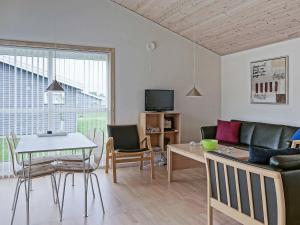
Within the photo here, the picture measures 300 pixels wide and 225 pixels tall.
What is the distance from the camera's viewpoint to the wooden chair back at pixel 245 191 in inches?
84.1

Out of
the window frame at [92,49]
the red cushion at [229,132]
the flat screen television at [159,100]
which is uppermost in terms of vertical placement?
the window frame at [92,49]

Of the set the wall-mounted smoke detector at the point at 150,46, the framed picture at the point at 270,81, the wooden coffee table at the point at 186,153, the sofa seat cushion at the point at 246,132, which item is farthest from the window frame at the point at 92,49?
the framed picture at the point at 270,81

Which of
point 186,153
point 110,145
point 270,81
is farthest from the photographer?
point 270,81

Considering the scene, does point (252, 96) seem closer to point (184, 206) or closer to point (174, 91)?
point (174, 91)

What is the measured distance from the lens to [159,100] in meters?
5.73

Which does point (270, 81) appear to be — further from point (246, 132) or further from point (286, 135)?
point (286, 135)

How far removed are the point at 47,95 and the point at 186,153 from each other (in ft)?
8.60

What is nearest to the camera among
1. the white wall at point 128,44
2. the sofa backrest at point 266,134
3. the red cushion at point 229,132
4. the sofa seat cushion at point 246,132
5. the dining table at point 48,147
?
the dining table at point 48,147

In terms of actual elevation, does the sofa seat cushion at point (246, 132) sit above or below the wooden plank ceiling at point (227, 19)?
below

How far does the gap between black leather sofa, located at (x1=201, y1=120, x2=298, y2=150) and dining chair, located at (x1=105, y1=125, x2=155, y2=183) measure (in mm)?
1308

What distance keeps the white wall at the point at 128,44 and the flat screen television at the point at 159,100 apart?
5.7 inches

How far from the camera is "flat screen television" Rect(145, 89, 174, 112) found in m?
5.66

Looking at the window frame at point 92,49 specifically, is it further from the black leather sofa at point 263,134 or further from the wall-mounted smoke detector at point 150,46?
the black leather sofa at point 263,134

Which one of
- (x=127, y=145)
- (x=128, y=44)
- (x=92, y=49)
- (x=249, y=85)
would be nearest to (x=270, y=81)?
(x=249, y=85)
